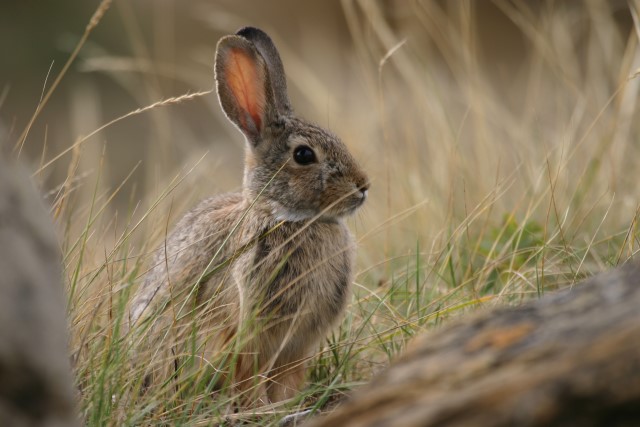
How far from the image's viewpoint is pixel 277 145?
4.48m

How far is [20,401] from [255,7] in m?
13.2

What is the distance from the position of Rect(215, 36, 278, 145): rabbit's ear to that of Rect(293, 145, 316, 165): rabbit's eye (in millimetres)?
231

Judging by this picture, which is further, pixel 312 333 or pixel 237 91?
pixel 237 91

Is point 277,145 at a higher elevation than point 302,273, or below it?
higher

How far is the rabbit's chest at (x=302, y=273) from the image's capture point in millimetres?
3996

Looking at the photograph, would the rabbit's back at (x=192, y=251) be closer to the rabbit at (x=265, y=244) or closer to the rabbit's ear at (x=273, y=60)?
the rabbit at (x=265, y=244)

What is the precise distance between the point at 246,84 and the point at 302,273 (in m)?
0.98

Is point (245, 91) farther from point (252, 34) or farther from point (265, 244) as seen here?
point (265, 244)

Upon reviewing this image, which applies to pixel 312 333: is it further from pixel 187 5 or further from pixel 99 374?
pixel 187 5

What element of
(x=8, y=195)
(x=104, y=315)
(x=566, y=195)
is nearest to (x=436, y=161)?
(x=566, y=195)

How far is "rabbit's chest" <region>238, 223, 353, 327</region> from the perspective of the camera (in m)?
4.00

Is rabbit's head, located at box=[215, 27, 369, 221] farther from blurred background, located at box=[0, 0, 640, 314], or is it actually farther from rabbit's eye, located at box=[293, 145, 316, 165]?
blurred background, located at box=[0, 0, 640, 314]

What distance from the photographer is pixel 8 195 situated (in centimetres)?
226

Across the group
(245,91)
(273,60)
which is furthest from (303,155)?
(273,60)
